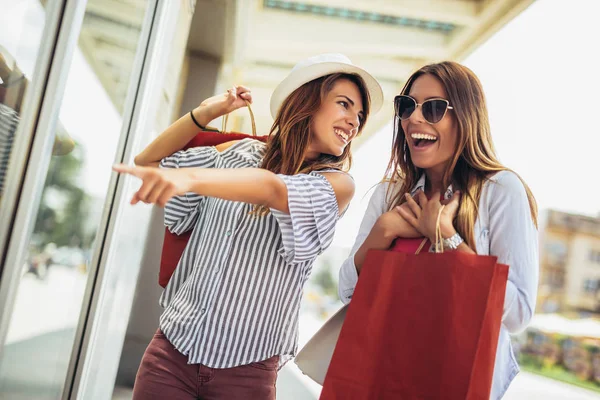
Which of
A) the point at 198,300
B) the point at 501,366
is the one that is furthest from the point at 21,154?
the point at 501,366

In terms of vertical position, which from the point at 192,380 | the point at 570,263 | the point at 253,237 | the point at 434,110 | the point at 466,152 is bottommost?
the point at 192,380

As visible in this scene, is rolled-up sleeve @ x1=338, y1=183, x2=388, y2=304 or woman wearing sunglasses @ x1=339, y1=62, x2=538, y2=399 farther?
rolled-up sleeve @ x1=338, y1=183, x2=388, y2=304

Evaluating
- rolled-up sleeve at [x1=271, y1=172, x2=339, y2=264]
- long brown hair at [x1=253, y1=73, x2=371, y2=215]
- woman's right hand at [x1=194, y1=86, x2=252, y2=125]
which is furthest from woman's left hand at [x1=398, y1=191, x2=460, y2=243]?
woman's right hand at [x1=194, y1=86, x2=252, y2=125]

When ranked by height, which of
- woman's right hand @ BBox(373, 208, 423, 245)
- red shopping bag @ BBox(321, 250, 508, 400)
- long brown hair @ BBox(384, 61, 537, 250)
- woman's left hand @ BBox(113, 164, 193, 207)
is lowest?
red shopping bag @ BBox(321, 250, 508, 400)

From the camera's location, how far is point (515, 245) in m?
1.38

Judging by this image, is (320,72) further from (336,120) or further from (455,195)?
(455,195)

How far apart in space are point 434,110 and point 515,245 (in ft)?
1.56

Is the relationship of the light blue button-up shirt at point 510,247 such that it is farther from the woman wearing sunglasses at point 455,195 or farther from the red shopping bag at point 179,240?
the red shopping bag at point 179,240

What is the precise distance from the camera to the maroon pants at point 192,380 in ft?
5.43

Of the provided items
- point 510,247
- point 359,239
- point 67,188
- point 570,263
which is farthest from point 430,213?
point 570,263

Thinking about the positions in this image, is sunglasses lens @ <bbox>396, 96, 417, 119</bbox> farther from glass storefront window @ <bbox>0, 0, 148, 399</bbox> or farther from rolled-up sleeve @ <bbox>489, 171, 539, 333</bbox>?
glass storefront window @ <bbox>0, 0, 148, 399</bbox>

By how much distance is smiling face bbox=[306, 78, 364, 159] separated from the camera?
1.86 meters

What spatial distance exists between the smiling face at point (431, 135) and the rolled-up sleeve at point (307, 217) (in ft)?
0.96

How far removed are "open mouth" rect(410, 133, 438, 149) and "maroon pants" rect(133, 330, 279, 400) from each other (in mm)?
856
